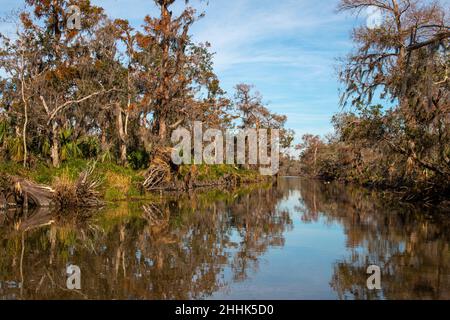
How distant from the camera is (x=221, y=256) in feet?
29.7

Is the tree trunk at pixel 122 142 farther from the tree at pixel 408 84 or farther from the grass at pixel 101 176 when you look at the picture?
the tree at pixel 408 84

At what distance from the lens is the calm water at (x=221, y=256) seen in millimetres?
6520

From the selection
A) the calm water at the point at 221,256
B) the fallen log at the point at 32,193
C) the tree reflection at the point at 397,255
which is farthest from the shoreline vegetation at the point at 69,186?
the tree reflection at the point at 397,255

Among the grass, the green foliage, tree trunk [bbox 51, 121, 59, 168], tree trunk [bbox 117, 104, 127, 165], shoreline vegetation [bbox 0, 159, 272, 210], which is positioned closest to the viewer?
shoreline vegetation [bbox 0, 159, 272, 210]

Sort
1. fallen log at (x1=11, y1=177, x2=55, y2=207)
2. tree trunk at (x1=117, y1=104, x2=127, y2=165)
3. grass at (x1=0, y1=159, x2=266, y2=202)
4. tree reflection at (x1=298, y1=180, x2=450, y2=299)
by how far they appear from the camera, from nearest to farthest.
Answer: tree reflection at (x1=298, y1=180, x2=450, y2=299) < fallen log at (x1=11, y1=177, x2=55, y2=207) < grass at (x1=0, y1=159, x2=266, y2=202) < tree trunk at (x1=117, y1=104, x2=127, y2=165)

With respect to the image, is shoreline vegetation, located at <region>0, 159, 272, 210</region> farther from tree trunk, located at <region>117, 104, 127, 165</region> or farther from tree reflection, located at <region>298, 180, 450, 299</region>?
tree reflection, located at <region>298, 180, 450, 299</region>

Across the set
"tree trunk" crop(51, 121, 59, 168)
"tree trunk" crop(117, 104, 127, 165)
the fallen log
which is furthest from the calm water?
"tree trunk" crop(117, 104, 127, 165)

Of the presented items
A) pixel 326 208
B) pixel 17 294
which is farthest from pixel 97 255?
pixel 326 208

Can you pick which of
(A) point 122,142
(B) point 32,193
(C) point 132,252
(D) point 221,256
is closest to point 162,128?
(A) point 122,142

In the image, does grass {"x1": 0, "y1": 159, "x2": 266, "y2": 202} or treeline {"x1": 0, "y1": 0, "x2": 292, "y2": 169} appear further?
treeline {"x1": 0, "y1": 0, "x2": 292, "y2": 169}

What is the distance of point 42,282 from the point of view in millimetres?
6793

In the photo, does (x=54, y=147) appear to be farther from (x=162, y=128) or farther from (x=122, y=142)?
(x=162, y=128)

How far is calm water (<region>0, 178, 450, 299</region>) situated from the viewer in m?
6.52
